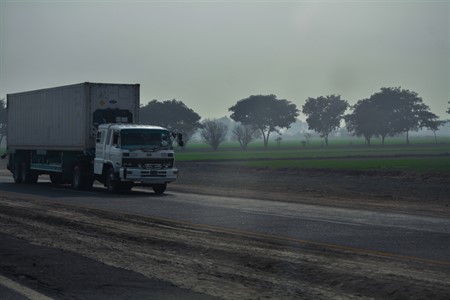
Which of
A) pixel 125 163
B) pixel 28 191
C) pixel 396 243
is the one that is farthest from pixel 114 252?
pixel 28 191

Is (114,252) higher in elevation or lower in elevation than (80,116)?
lower

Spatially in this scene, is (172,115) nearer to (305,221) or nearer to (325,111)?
(325,111)

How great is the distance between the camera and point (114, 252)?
38.4ft

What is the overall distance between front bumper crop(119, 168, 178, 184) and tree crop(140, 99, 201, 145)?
10772 centimetres

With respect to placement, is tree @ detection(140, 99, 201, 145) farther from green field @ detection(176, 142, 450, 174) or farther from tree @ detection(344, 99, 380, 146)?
green field @ detection(176, 142, 450, 174)

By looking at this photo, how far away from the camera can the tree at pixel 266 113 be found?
144000 millimetres

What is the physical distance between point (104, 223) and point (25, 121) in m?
19.0

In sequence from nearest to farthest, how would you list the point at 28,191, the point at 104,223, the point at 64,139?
the point at 104,223 → the point at 28,191 → the point at 64,139

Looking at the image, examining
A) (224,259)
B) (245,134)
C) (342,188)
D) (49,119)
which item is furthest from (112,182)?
(245,134)

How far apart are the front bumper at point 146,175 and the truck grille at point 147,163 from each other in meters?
0.14

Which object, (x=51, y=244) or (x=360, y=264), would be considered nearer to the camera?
(x=360, y=264)

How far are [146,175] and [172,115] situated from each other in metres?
110

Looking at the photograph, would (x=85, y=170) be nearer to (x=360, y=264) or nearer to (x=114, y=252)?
(x=114, y=252)

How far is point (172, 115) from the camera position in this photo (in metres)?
135
